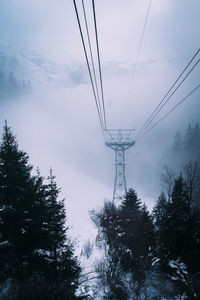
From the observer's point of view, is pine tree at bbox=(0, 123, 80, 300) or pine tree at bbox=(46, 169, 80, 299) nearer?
pine tree at bbox=(0, 123, 80, 300)

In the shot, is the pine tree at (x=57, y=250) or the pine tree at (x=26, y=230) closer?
the pine tree at (x=26, y=230)

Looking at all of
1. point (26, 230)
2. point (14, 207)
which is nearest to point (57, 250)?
point (26, 230)

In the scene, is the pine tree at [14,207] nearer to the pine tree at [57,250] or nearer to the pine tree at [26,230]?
the pine tree at [26,230]

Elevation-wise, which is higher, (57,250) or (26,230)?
Result: (26,230)

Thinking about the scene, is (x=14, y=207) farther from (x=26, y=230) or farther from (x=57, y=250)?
(x=57, y=250)

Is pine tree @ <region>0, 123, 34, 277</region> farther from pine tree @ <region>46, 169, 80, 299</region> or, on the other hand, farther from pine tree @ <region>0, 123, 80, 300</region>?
pine tree @ <region>46, 169, 80, 299</region>

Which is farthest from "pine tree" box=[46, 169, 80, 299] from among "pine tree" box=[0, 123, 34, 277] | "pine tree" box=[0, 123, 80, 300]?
"pine tree" box=[0, 123, 34, 277]

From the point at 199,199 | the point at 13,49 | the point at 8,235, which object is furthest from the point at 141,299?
the point at 13,49

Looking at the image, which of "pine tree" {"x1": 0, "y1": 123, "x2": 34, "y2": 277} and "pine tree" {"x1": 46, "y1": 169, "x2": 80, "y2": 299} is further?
"pine tree" {"x1": 46, "y1": 169, "x2": 80, "y2": 299}

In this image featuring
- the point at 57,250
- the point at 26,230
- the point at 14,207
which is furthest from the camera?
the point at 57,250

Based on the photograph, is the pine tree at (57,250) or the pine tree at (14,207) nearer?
the pine tree at (14,207)

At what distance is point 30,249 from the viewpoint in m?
9.08

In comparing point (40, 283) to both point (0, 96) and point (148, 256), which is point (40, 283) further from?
point (0, 96)

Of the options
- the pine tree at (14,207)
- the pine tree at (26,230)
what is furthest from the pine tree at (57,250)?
the pine tree at (14,207)
